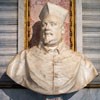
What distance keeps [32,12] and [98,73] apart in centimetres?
63

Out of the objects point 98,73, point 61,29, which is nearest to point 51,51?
point 61,29

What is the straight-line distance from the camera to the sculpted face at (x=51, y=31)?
9.29ft

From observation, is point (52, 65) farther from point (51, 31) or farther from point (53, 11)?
point (53, 11)

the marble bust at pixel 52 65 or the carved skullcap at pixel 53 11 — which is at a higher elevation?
the carved skullcap at pixel 53 11

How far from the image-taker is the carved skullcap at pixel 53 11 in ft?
9.45

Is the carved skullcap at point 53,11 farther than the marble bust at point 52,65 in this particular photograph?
Yes

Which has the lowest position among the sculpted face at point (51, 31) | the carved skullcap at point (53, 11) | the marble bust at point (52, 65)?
the marble bust at point (52, 65)

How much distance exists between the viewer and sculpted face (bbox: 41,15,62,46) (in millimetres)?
2832

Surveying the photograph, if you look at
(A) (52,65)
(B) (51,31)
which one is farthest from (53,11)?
(A) (52,65)

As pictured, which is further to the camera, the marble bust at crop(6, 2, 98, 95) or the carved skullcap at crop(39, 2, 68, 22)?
the carved skullcap at crop(39, 2, 68, 22)

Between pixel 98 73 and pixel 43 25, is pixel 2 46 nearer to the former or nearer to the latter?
pixel 43 25

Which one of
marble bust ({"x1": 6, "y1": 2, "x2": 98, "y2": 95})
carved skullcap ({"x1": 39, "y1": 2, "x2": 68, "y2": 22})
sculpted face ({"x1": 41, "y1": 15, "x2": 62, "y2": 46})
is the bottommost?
marble bust ({"x1": 6, "y1": 2, "x2": 98, "y2": 95})

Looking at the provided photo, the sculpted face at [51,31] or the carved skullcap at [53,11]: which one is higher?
the carved skullcap at [53,11]

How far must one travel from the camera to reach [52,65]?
2807 millimetres
